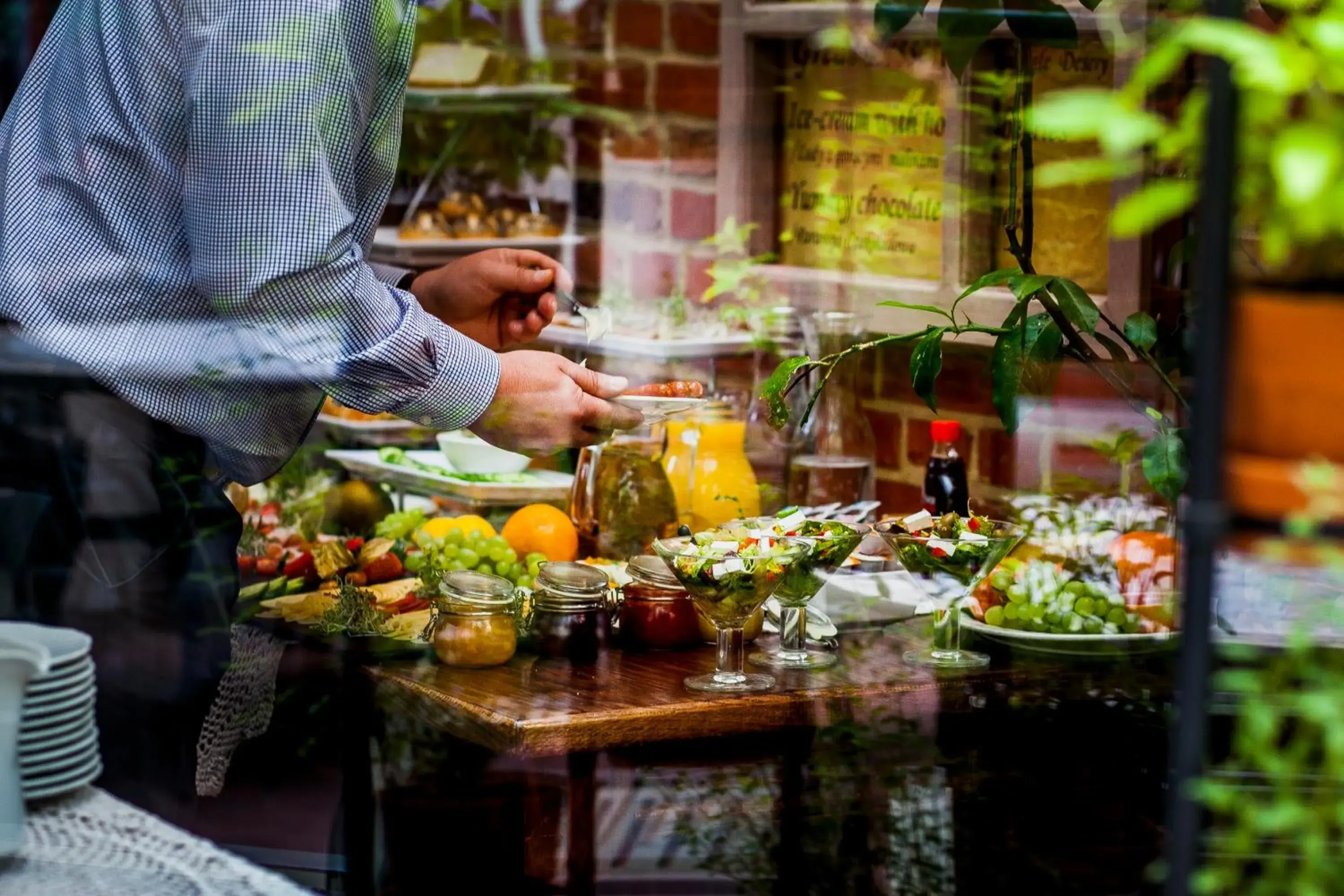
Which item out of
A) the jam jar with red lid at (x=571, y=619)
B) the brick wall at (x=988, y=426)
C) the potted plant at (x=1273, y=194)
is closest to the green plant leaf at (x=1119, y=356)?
the brick wall at (x=988, y=426)

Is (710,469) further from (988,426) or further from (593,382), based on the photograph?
(593,382)

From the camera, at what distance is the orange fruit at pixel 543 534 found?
2.03m

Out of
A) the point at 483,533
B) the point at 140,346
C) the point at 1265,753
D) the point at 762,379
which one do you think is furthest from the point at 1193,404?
the point at 762,379

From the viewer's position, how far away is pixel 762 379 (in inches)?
92.5

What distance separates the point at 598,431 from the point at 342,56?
44 cm

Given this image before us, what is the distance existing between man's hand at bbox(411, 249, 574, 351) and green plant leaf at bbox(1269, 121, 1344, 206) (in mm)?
1145

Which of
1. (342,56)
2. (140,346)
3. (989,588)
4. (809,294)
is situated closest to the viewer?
(342,56)

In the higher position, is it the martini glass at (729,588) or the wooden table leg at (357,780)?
the martini glass at (729,588)

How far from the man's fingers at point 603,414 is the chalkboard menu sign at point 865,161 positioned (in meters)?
0.72

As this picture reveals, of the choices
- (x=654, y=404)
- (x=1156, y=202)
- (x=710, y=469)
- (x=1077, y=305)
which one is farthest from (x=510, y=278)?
(x=1156, y=202)

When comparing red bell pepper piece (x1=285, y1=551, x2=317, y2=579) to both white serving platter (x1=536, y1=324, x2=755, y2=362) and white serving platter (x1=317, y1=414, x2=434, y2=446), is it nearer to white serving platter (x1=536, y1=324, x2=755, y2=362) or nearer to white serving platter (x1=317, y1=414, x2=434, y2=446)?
white serving platter (x1=317, y1=414, x2=434, y2=446)

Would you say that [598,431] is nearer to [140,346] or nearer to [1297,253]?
[140,346]

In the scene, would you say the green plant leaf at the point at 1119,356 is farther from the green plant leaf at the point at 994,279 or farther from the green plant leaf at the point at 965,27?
the green plant leaf at the point at 965,27

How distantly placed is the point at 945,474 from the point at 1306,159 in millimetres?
1199
